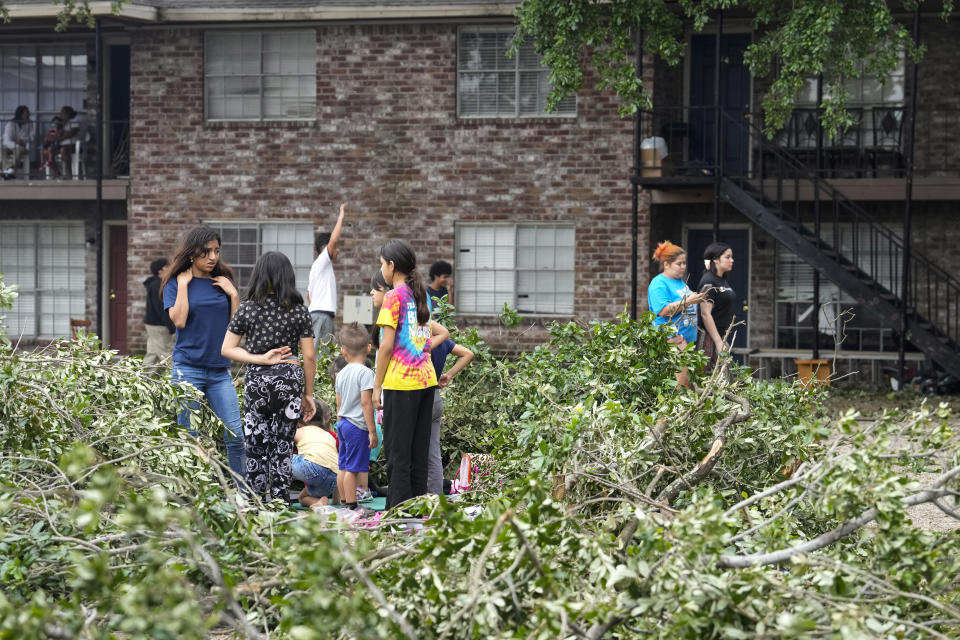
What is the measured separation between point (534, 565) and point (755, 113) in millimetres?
13736

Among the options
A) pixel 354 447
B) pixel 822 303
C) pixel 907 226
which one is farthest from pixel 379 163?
pixel 354 447

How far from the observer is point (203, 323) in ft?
24.4

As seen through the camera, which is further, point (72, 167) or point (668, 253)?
point (72, 167)

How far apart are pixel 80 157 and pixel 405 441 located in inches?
563

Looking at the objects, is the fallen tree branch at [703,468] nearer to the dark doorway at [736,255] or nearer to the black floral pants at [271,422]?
the black floral pants at [271,422]

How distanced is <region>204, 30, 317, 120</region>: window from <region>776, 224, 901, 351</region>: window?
746 cm

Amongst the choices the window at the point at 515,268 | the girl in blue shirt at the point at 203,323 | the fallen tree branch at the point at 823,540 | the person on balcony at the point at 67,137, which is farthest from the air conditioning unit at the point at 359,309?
the fallen tree branch at the point at 823,540

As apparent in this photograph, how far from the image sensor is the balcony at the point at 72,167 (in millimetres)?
18797

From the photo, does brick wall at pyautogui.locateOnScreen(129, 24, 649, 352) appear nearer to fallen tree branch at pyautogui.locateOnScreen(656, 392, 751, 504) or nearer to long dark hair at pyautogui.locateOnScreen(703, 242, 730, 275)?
long dark hair at pyautogui.locateOnScreen(703, 242, 730, 275)

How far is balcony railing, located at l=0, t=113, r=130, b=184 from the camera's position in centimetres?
1939

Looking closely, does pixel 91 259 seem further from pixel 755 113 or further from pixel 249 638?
pixel 249 638

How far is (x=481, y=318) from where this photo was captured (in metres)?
17.7

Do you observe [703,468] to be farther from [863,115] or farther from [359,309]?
[863,115]

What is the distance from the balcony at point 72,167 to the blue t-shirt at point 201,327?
466 inches
